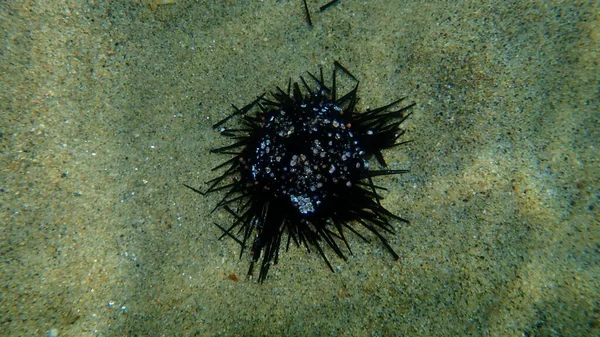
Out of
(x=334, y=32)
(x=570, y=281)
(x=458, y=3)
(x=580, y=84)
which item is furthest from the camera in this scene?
(x=334, y=32)

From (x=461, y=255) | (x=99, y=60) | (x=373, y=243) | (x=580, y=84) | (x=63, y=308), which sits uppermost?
(x=99, y=60)

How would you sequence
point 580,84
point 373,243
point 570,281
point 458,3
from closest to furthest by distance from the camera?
point 570,281
point 580,84
point 373,243
point 458,3

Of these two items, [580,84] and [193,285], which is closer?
[580,84]

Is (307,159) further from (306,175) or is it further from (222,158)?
(222,158)

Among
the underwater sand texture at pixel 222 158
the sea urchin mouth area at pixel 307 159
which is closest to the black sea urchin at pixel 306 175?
the sea urchin mouth area at pixel 307 159

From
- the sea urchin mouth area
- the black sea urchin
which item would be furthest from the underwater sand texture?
the sea urchin mouth area

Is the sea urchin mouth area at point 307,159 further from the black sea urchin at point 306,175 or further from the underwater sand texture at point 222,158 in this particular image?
the underwater sand texture at point 222,158

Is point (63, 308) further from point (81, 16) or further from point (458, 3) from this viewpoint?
point (458, 3)

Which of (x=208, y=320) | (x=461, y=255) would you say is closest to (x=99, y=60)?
(x=208, y=320)
